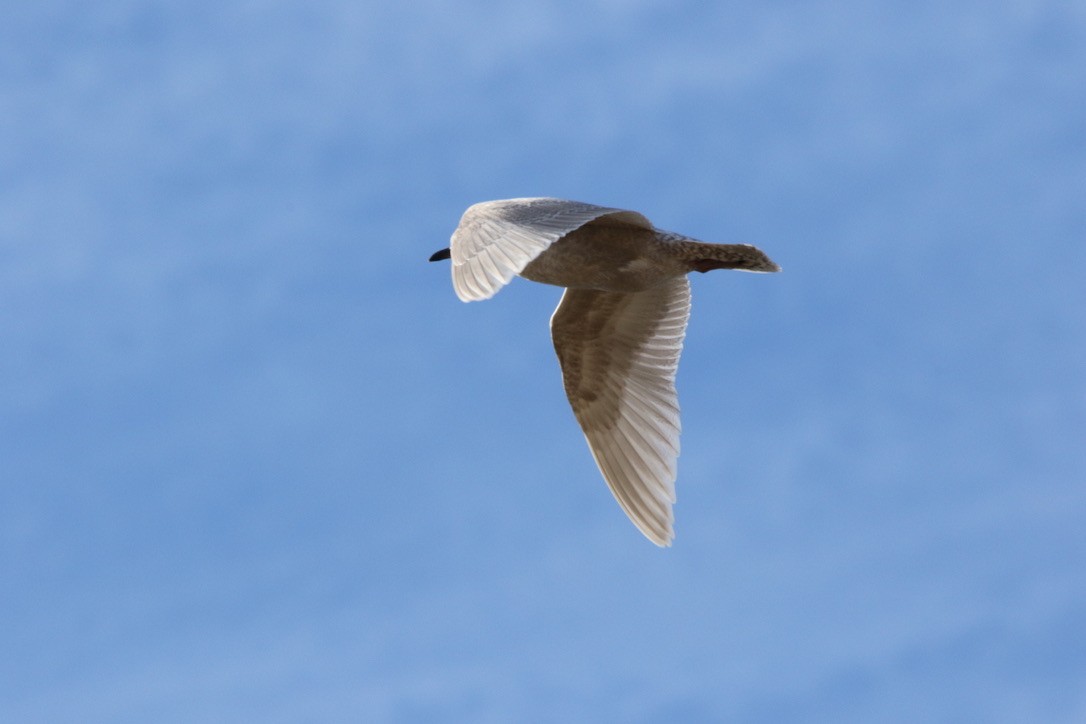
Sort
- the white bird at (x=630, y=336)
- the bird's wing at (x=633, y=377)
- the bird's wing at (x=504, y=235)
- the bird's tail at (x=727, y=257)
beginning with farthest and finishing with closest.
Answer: the bird's wing at (x=633, y=377), the white bird at (x=630, y=336), the bird's tail at (x=727, y=257), the bird's wing at (x=504, y=235)

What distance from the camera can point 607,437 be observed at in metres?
15.9

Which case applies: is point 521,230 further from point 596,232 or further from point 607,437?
point 607,437

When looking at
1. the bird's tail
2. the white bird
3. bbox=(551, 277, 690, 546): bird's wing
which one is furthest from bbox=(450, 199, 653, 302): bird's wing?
bbox=(551, 277, 690, 546): bird's wing

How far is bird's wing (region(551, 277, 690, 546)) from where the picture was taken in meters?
15.5

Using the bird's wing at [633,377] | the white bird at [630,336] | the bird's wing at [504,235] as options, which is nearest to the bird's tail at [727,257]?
the white bird at [630,336]

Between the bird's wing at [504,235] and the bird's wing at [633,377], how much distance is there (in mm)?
1980

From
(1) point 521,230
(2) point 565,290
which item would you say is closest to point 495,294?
(1) point 521,230

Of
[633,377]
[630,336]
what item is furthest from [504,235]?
[633,377]

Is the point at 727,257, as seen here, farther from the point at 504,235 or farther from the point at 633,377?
the point at 504,235

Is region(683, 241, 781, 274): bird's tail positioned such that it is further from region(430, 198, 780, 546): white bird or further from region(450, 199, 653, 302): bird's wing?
region(450, 199, 653, 302): bird's wing

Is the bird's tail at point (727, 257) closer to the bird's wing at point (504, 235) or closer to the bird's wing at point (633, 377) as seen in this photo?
the bird's wing at point (504, 235)

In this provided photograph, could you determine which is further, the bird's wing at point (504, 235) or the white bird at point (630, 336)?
the white bird at point (630, 336)

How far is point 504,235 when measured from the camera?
11828mm

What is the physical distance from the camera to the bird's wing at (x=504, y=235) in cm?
1106
